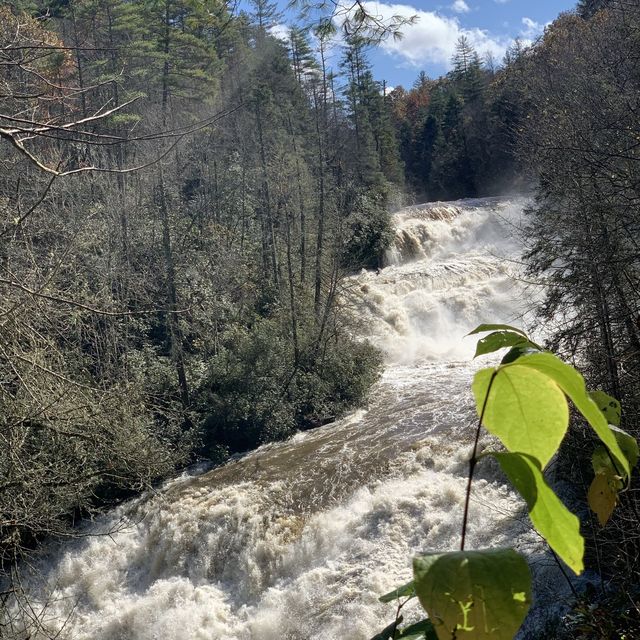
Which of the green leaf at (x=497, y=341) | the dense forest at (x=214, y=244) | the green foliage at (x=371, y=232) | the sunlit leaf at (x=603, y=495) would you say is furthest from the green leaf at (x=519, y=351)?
the green foliage at (x=371, y=232)

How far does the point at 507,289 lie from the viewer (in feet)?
67.3

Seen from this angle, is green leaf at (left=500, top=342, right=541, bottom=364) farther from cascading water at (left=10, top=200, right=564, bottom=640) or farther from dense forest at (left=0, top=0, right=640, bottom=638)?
cascading water at (left=10, top=200, right=564, bottom=640)

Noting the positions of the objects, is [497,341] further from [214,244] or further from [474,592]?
[214,244]

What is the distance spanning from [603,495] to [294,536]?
8.89 meters

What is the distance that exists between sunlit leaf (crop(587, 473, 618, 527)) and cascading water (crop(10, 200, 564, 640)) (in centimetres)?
616

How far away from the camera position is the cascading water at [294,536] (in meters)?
8.08

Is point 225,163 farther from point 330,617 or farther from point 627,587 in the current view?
point 627,587

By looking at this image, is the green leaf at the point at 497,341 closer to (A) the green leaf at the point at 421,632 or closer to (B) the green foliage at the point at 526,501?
(B) the green foliage at the point at 526,501

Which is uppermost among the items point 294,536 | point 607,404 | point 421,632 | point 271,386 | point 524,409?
point 524,409

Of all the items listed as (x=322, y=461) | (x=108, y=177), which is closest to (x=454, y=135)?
(x=108, y=177)

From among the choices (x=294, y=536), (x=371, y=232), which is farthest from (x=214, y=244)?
(x=294, y=536)

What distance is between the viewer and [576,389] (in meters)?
0.46

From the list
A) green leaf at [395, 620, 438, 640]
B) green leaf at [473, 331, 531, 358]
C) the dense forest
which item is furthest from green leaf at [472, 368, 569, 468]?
the dense forest

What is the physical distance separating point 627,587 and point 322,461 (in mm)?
6956
